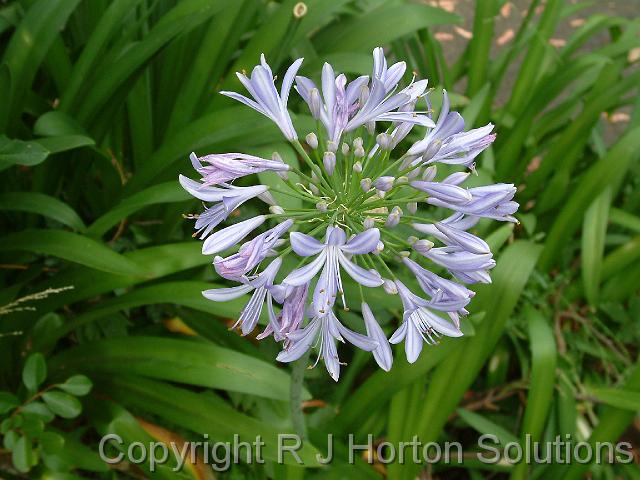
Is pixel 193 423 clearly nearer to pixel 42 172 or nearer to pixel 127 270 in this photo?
pixel 127 270

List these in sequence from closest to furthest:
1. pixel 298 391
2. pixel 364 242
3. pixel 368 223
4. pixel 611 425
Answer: pixel 364 242, pixel 368 223, pixel 298 391, pixel 611 425

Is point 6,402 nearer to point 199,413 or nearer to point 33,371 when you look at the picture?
point 33,371

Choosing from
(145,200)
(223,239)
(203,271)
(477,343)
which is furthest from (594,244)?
(223,239)

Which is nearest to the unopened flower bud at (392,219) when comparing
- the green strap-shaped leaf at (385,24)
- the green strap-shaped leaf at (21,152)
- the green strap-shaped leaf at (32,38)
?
the green strap-shaped leaf at (21,152)

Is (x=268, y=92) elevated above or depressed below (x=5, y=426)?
above

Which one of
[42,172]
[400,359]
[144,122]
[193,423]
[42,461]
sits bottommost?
[42,461]

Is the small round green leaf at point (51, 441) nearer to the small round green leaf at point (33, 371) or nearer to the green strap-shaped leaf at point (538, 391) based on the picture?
the small round green leaf at point (33, 371)

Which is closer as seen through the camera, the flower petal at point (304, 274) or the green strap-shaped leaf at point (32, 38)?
the flower petal at point (304, 274)

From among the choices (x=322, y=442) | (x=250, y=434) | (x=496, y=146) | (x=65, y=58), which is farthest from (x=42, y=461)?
(x=496, y=146)
